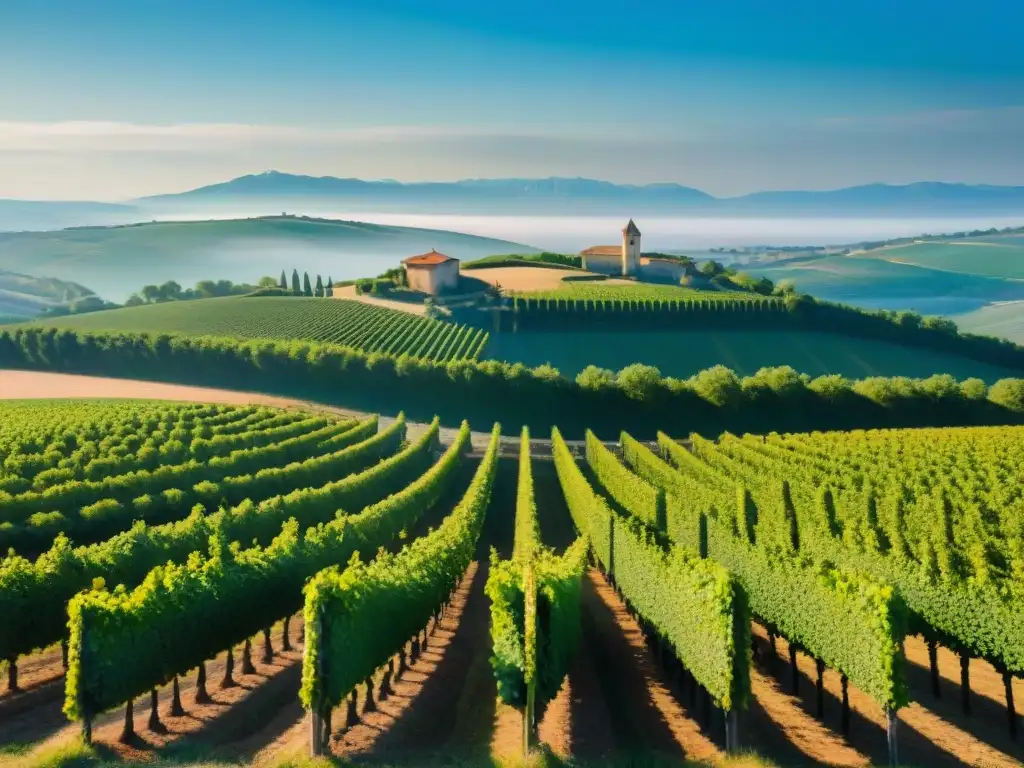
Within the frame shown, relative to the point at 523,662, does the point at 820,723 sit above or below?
below

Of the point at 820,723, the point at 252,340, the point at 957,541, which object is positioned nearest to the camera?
the point at 820,723

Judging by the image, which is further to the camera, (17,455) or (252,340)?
(252,340)

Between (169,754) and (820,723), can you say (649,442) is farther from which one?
(169,754)

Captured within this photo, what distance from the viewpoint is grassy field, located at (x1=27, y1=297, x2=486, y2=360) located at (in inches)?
4188

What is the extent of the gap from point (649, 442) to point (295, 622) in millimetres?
50550

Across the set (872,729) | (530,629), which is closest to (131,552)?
(530,629)

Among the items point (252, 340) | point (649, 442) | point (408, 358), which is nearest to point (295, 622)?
point (649, 442)

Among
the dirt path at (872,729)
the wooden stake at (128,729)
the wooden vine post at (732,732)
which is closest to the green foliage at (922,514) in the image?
the dirt path at (872,729)

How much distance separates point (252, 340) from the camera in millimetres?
101188

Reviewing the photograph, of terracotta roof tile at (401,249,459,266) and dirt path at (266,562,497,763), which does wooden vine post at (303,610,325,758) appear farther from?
terracotta roof tile at (401,249,459,266)

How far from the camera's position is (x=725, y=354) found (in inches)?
4653

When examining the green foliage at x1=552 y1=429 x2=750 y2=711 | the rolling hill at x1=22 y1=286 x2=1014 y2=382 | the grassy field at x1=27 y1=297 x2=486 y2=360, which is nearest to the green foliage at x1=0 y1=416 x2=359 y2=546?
the green foliage at x1=552 y1=429 x2=750 y2=711

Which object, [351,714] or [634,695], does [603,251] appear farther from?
[351,714]

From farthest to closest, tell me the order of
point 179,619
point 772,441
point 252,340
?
point 252,340 < point 772,441 < point 179,619
